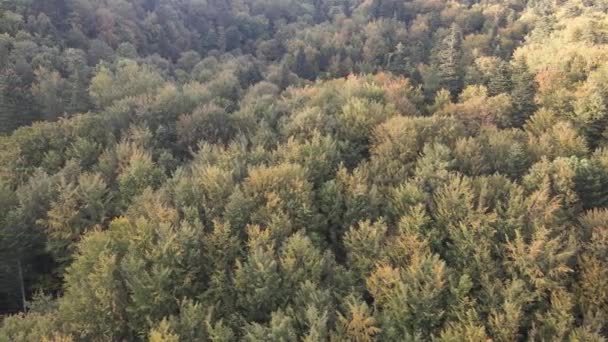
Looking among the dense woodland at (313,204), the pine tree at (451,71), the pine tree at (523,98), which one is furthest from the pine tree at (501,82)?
the pine tree at (451,71)

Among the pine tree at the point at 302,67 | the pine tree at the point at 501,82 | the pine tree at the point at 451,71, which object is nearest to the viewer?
the pine tree at the point at 501,82

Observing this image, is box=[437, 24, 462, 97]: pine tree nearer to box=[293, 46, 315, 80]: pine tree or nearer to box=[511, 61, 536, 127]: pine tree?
box=[511, 61, 536, 127]: pine tree

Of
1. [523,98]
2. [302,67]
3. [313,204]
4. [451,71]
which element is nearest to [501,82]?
[523,98]

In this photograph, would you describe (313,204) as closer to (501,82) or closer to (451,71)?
(501,82)

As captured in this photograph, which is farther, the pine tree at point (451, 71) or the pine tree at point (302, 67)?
the pine tree at point (302, 67)

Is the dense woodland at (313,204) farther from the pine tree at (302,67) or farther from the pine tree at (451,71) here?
the pine tree at (302,67)

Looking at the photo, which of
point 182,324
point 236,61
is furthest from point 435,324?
point 236,61

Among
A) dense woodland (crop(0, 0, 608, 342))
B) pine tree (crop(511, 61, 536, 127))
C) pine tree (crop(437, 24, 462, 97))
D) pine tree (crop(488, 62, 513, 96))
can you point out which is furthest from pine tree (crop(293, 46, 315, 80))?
pine tree (crop(511, 61, 536, 127))

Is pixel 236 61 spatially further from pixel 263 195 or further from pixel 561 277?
pixel 561 277

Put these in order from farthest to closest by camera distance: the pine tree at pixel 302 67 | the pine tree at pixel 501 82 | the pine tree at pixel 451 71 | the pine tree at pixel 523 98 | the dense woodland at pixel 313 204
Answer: the pine tree at pixel 302 67 < the pine tree at pixel 451 71 < the pine tree at pixel 501 82 < the pine tree at pixel 523 98 < the dense woodland at pixel 313 204

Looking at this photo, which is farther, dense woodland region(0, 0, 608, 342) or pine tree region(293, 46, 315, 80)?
pine tree region(293, 46, 315, 80)
